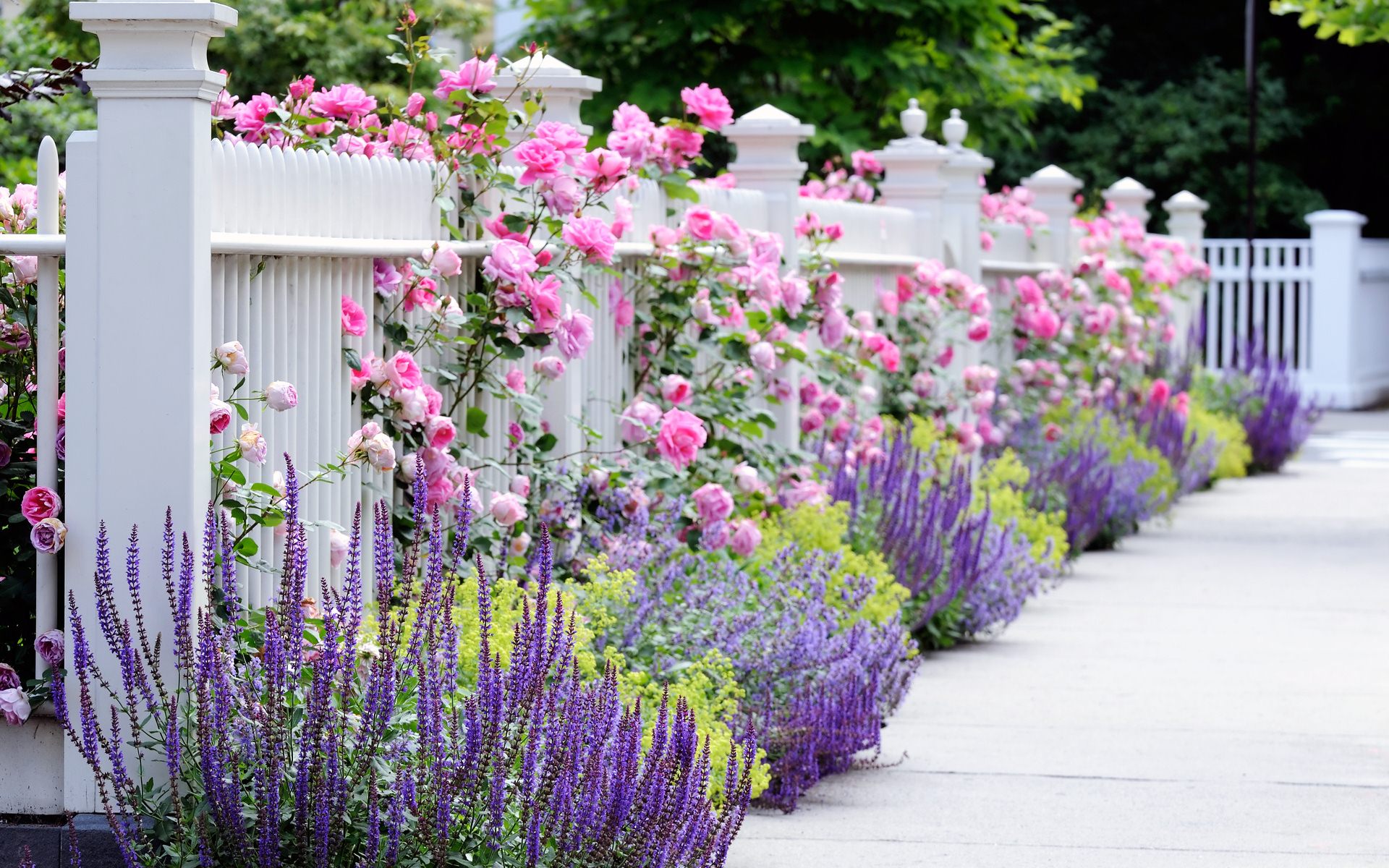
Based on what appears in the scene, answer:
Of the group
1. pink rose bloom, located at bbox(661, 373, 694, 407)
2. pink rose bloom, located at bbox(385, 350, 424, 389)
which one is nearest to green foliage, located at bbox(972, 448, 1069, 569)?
pink rose bloom, located at bbox(661, 373, 694, 407)

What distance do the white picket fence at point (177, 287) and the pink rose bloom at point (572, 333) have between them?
456 mm

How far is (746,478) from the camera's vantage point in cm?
587

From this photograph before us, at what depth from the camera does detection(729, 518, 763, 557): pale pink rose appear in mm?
5559

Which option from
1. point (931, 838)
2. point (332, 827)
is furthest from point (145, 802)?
point (931, 838)

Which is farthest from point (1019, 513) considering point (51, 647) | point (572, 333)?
point (51, 647)

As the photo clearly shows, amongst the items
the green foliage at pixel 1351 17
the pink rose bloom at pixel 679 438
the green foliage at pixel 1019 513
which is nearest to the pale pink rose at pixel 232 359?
the pink rose bloom at pixel 679 438

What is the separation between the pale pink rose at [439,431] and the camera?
167 inches

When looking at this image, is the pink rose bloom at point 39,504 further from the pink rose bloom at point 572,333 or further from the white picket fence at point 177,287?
the pink rose bloom at point 572,333

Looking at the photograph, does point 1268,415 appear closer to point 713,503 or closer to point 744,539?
point 744,539

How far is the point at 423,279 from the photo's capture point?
14.3 ft

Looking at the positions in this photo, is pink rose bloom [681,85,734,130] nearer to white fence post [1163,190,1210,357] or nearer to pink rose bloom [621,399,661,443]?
pink rose bloom [621,399,661,443]

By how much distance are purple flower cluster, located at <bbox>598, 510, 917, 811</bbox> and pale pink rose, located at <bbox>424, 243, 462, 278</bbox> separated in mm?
852

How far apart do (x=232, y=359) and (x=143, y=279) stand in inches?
9.1

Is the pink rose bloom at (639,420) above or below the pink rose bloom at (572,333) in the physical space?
below
